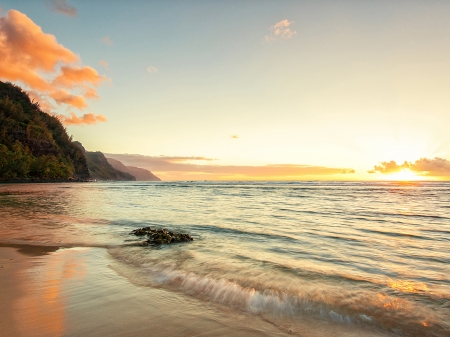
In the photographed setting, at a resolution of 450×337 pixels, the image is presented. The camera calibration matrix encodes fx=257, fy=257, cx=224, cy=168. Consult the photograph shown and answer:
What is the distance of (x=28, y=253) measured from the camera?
768cm

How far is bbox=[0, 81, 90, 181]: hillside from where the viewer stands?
91438 mm

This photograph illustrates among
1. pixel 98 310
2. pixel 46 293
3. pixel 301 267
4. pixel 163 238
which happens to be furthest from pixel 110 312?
pixel 163 238

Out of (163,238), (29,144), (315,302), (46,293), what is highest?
(29,144)

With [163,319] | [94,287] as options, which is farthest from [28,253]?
[163,319]

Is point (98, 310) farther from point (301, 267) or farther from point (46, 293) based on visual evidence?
point (301, 267)

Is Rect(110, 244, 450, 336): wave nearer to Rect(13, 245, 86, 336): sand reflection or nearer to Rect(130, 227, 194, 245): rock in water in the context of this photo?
Rect(13, 245, 86, 336): sand reflection

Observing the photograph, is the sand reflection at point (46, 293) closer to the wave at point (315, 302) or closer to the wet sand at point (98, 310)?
the wet sand at point (98, 310)

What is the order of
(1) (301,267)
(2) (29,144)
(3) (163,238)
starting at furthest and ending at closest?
(2) (29,144), (3) (163,238), (1) (301,267)

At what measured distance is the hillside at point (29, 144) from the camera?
91438 millimetres

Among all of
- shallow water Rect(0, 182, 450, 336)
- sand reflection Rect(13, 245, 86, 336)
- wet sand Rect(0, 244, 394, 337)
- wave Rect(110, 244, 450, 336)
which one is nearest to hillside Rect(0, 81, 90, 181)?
shallow water Rect(0, 182, 450, 336)

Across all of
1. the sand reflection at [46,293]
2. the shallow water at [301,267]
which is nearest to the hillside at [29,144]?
the shallow water at [301,267]

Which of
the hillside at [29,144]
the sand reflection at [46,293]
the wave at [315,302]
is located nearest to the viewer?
the sand reflection at [46,293]

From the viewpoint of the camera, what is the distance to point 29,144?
113m

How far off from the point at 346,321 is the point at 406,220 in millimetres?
15074
